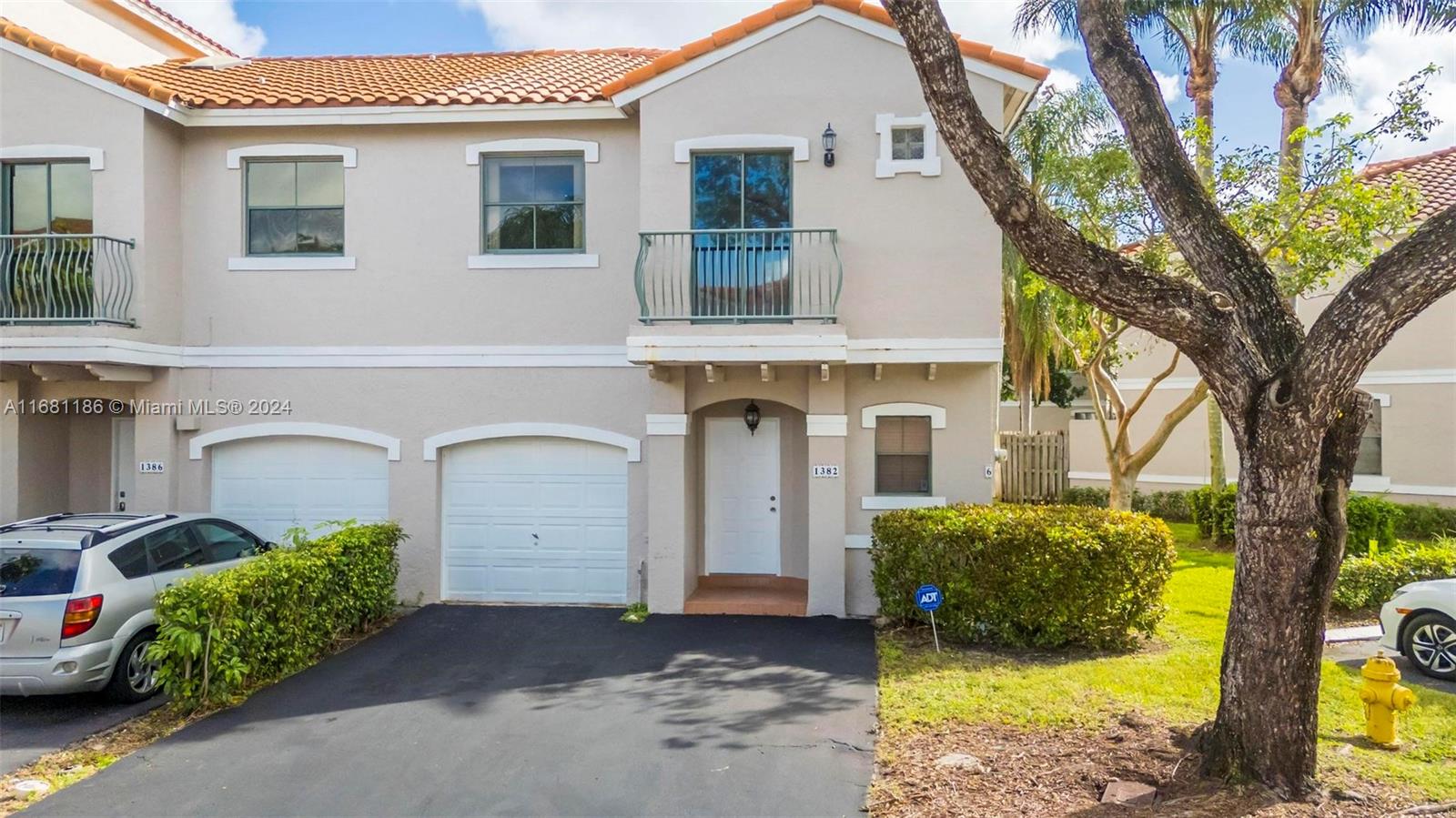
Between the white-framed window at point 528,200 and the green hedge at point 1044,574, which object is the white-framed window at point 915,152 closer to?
the white-framed window at point 528,200

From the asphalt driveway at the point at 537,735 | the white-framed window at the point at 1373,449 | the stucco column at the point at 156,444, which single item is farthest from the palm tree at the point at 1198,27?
the stucco column at the point at 156,444

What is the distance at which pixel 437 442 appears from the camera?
10.7 meters

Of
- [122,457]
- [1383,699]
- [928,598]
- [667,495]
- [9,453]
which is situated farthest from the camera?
[122,457]

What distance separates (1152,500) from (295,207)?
1783 cm

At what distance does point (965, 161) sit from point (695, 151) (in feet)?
16.9

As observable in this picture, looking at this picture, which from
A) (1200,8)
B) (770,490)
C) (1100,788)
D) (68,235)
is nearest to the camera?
(1100,788)

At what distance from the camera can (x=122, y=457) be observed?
37.9 ft

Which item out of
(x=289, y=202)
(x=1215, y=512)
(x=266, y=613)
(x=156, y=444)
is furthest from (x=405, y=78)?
(x=1215, y=512)

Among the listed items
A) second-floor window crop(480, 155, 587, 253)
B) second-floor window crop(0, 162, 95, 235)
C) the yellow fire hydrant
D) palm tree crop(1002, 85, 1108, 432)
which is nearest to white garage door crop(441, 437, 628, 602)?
second-floor window crop(480, 155, 587, 253)

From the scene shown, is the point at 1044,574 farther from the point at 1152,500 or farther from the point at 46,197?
the point at 1152,500

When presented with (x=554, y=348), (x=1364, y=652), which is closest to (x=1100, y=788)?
(x=1364, y=652)

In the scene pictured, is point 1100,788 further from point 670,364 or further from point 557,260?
point 557,260

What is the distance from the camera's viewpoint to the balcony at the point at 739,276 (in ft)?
31.9

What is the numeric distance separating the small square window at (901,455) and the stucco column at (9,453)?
10.6 m
